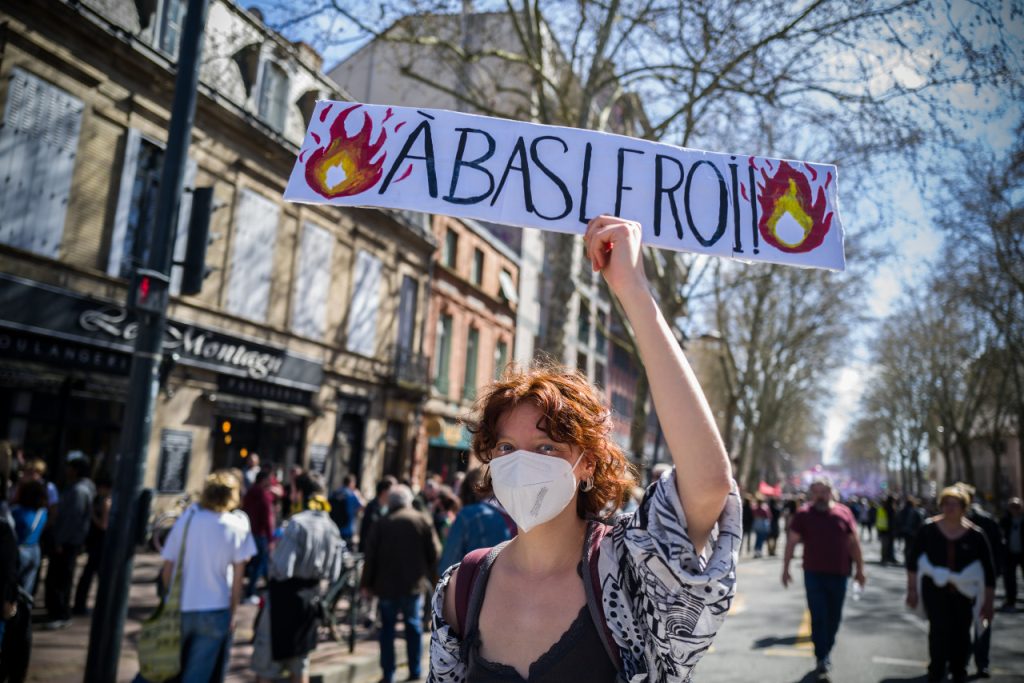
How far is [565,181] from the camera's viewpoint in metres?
2.76

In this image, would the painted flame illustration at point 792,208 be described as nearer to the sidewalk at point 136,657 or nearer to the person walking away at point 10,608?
the person walking away at point 10,608

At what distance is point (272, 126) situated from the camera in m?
17.7

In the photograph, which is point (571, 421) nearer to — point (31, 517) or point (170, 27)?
point (31, 517)

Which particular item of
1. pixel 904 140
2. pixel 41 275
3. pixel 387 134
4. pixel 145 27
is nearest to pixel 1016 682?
pixel 904 140

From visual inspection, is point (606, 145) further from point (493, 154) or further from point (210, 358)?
point (210, 358)

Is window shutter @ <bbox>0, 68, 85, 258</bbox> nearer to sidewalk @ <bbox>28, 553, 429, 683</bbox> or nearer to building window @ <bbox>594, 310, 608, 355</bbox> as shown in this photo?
sidewalk @ <bbox>28, 553, 429, 683</bbox>

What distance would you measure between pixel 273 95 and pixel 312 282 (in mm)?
4649

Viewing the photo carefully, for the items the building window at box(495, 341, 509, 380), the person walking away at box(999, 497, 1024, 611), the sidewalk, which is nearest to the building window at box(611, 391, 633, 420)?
the building window at box(495, 341, 509, 380)

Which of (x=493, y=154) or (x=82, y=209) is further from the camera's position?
(x=82, y=209)

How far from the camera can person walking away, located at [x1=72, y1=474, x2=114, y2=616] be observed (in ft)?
28.7

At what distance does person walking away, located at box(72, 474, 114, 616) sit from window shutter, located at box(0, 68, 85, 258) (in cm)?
518

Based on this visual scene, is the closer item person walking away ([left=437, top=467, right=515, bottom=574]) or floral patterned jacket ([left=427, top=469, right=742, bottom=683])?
floral patterned jacket ([left=427, top=469, right=742, bottom=683])

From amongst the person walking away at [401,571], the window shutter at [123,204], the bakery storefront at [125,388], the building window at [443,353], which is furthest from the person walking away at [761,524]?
the window shutter at [123,204]

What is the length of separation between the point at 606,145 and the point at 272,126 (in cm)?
1666
